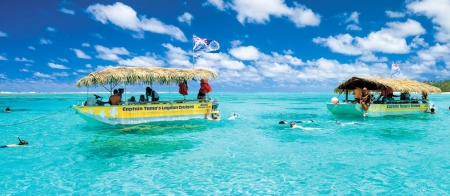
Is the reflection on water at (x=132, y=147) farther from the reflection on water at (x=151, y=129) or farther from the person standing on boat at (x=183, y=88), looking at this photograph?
the person standing on boat at (x=183, y=88)

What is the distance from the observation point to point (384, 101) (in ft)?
64.2

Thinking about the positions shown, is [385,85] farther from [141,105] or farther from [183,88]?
[141,105]

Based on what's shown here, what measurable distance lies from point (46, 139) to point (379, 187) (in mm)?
12026

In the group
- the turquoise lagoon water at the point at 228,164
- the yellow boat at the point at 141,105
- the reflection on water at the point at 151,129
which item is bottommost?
the turquoise lagoon water at the point at 228,164

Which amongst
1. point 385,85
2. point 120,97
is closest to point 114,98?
point 120,97

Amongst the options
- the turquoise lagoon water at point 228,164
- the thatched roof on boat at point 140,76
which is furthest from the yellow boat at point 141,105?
the turquoise lagoon water at point 228,164

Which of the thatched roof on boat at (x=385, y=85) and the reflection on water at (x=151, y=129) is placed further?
the thatched roof on boat at (x=385, y=85)

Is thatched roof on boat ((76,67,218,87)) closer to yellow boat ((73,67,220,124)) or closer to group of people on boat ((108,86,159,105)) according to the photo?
yellow boat ((73,67,220,124))

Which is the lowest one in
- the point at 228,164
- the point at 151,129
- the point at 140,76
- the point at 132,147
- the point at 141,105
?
the point at 228,164

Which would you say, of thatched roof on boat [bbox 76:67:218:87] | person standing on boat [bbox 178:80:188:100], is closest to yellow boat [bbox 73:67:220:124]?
thatched roof on boat [bbox 76:67:218:87]

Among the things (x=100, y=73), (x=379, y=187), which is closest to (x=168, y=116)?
(x=100, y=73)

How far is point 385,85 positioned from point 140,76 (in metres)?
14.5

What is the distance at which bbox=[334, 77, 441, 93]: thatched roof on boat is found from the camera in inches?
715

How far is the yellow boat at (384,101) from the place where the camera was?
60.8 ft
